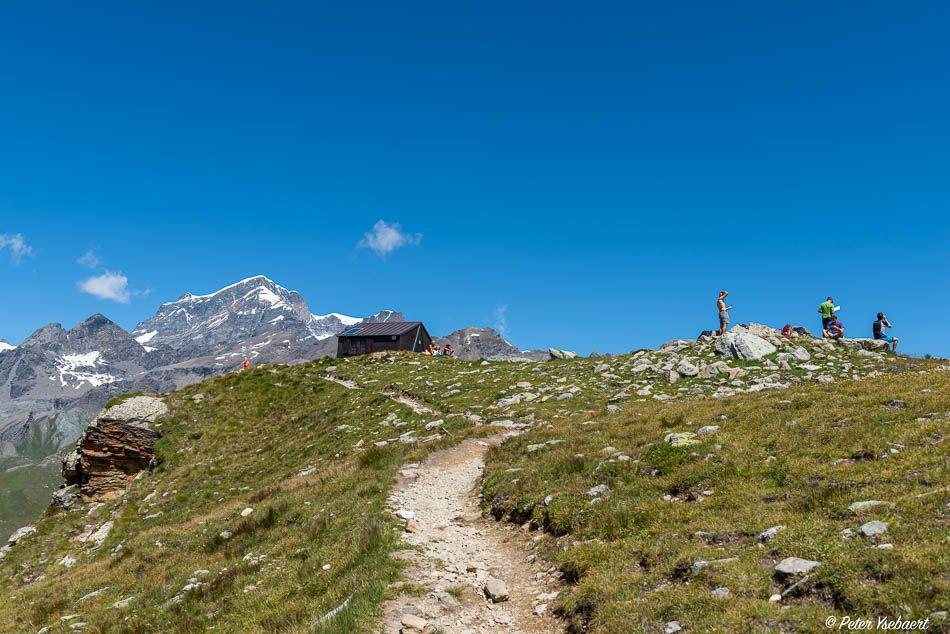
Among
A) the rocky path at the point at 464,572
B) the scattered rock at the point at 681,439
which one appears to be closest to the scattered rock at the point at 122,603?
the rocky path at the point at 464,572

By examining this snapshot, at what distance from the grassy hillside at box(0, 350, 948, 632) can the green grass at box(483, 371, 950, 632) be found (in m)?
0.04

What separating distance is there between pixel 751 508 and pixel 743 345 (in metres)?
26.5

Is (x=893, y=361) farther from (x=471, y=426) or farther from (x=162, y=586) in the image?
(x=162, y=586)

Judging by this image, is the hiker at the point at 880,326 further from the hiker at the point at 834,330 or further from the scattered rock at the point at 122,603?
the scattered rock at the point at 122,603

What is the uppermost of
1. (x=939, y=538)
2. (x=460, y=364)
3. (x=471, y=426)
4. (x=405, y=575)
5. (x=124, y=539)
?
(x=460, y=364)

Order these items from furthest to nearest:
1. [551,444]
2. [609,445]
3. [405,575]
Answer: [551,444] < [609,445] < [405,575]

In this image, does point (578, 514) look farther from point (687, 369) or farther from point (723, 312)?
point (723, 312)

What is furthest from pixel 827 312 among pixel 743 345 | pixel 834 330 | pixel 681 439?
pixel 681 439

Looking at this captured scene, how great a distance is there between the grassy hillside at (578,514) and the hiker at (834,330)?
248 inches

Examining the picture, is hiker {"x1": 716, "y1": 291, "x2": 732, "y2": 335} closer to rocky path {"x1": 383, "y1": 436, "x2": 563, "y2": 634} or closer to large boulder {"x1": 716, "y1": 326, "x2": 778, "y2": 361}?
large boulder {"x1": 716, "y1": 326, "x2": 778, "y2": 361}

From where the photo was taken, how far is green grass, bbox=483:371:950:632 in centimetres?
756

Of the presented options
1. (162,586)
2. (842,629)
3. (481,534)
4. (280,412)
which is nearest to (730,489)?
(842,629)

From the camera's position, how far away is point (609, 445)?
17.9 metres

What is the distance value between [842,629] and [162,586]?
58.2ft
